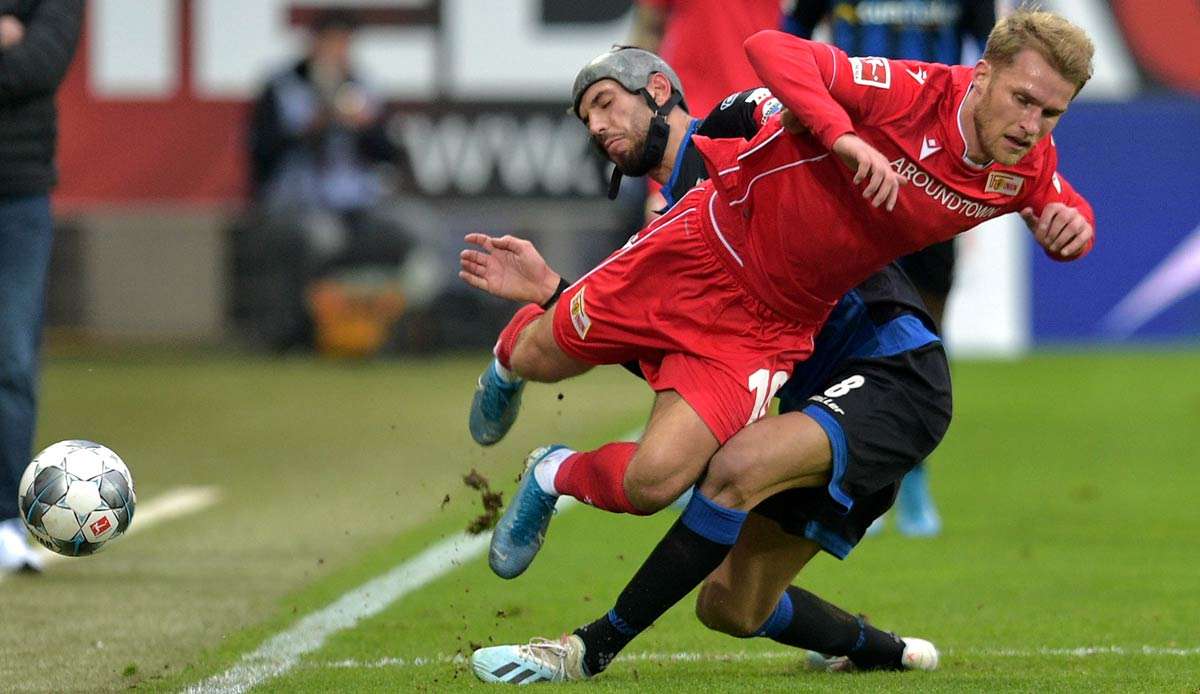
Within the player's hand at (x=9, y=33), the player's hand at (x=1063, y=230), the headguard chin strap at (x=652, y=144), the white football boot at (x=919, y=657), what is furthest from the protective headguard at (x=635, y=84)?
the player's hand at (x=9, y=33)

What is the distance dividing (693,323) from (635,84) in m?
0.82

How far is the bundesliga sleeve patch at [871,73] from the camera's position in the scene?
503 cm

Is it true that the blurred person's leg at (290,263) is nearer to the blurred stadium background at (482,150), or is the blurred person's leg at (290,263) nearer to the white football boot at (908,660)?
the blurred stadium background at (482,150)

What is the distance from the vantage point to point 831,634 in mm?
5465

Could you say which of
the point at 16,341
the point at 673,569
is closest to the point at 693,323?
the point at 673,569

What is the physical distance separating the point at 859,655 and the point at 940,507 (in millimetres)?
3642

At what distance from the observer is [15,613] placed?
6398mm

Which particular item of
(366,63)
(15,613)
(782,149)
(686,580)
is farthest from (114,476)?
(366,63)

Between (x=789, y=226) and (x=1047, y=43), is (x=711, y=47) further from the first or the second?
(x=1047, y=43)

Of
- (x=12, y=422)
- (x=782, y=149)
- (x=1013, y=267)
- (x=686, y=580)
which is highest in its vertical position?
(x=782, y=149)

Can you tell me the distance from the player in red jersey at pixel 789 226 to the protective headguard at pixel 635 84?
0.37 metres

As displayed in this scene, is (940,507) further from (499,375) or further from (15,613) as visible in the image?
(15,613)

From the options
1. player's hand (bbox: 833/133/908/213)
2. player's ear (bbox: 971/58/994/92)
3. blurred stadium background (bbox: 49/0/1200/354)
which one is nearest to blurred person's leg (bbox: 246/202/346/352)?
blurred stadium background (bbox: 49/0/1200/354)

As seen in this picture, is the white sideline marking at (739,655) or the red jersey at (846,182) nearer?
the red jersey at (846,182)
